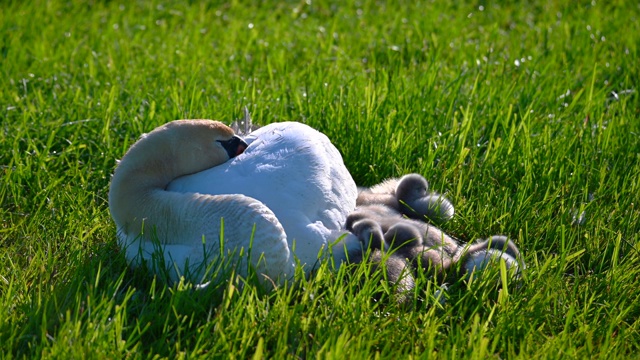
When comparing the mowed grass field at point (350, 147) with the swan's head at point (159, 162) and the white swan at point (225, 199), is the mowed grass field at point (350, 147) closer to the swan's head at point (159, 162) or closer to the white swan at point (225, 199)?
the white swan at point (225, 199)

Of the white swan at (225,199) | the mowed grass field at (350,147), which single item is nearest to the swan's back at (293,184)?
the white swan at (225,199)

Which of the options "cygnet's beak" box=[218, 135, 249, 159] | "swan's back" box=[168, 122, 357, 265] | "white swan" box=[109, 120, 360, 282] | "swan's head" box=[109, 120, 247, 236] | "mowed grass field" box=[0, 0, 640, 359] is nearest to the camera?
"mowed grass field" box=[0, 0, 640, 359]

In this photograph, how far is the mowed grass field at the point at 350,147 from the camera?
11.2 ft

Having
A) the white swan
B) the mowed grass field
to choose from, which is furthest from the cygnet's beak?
the mowed grass field

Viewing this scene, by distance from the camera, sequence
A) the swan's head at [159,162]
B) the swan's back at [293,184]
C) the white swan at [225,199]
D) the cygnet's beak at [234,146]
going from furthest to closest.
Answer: the cygnet's beak at [234,146], the swan's head at [159,162], the swan's back at [293,184], the white swan at [225,199]

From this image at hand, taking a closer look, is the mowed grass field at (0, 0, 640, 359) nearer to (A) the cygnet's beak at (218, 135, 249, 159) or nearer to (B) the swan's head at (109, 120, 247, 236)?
(B) the swan's head at (109, 120, 247, 236)

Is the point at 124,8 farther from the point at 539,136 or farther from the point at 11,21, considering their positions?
the point at 539,136

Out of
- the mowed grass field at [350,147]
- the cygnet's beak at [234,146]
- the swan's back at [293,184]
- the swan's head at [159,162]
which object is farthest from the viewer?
the cygnet's beak at [234,146]

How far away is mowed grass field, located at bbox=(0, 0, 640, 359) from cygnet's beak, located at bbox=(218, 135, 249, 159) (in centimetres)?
69

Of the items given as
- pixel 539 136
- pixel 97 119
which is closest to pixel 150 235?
pixel 97 119

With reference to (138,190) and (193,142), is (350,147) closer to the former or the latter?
(193,142)

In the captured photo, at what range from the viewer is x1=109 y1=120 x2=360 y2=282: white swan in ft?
11.7

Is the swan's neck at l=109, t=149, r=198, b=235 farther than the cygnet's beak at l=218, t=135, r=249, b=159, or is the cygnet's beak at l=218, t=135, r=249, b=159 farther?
the cygnet's beak at l=218, t=135, r=249, b=159

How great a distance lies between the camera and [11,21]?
723cm
